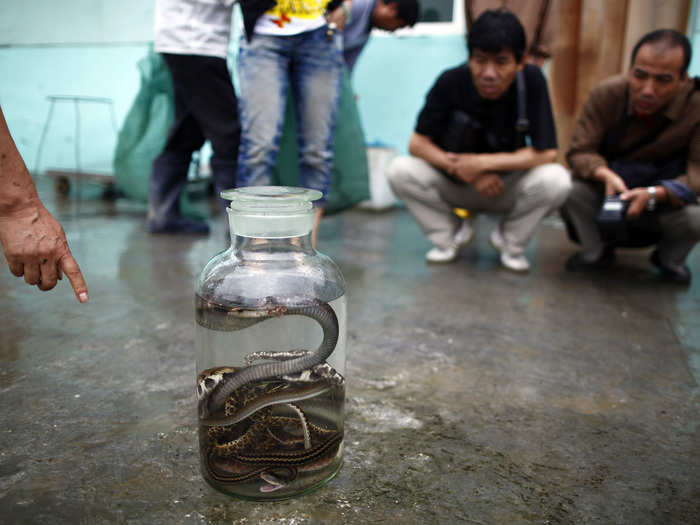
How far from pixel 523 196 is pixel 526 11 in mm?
1605

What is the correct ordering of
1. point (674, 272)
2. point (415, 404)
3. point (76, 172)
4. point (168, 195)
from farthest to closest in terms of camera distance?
1. point (76, 172)
2. point (168, 195)
3. point (674, 272)
4. point (415, 404)

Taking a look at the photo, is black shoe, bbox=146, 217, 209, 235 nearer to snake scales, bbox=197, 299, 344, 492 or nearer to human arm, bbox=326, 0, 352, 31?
human arm, bbox=326, 0, 352, 31

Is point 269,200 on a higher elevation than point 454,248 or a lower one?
higher

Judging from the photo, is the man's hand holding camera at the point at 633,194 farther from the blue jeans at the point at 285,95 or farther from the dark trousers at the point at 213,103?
the dark trousers at the point at 213,103

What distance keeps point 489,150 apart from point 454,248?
0.53m

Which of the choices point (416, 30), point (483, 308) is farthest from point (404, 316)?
point (416, 30)

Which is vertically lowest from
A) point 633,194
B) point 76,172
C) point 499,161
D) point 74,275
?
point 76,172

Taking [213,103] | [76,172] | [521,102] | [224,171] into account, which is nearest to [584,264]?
[521,102]

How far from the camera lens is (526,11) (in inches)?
149

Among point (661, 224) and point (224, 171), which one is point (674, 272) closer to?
point (661, 224)

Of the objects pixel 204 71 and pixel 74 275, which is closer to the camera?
pixel 74 275

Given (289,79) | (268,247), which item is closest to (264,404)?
(268,247)

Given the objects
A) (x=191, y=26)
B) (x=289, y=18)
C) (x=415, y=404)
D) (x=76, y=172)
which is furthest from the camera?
(x=76, y=172)

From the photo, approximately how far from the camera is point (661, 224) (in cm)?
271
